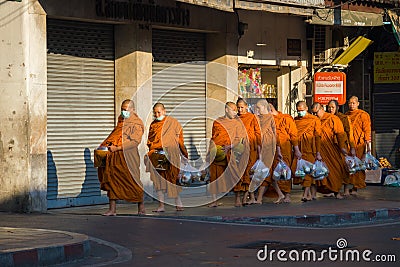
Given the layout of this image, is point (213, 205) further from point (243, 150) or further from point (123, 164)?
point (123, 164)

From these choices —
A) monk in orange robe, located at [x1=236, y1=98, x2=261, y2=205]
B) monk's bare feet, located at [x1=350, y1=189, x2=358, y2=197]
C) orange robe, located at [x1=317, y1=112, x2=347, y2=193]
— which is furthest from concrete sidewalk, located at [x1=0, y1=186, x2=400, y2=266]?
monk in orange robe, located at [x1=236, y1=98, x2=261, y2=205]

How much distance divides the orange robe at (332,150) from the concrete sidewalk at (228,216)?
322 millimetres

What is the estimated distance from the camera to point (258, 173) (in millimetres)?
19297

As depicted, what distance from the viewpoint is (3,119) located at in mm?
17234

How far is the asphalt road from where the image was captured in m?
11.6

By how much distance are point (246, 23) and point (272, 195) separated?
188 inches

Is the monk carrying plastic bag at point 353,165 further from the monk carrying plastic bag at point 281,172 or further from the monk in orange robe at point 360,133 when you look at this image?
the monk carrying plastic bag at point 281,172

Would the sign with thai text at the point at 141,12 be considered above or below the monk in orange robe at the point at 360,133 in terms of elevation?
above

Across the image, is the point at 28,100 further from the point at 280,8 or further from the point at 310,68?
the point at 310,68

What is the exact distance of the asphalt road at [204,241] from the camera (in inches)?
456

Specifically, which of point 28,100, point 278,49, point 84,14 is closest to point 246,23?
point 278,49

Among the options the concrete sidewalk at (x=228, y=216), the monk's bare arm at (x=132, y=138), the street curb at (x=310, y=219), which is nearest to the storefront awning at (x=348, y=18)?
the concrete sidewalk at (x=228, y=216)

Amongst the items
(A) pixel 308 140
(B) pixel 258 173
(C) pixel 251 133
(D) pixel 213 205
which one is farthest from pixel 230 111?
(A) pixel 308 140

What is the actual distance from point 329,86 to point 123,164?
824cm
